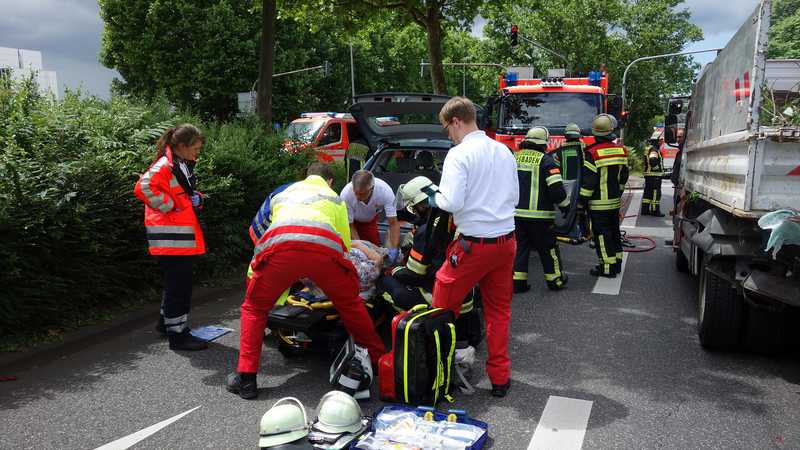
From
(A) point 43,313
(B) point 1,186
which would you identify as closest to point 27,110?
(B) point 1,186

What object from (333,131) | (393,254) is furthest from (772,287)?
(333,131)

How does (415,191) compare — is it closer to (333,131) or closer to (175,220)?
(175,220)

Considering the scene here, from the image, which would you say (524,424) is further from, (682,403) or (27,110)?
(27,110)

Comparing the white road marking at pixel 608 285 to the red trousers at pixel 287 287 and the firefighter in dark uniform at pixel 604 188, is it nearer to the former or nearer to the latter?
the firefighter in dark uniform at pixel 604 188

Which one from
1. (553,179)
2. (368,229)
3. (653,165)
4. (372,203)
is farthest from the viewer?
(653,165)

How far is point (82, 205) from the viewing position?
499cm

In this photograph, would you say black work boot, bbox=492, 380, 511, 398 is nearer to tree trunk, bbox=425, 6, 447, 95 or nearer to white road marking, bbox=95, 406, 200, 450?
white road marking, bbox=95, 406, 200, 450

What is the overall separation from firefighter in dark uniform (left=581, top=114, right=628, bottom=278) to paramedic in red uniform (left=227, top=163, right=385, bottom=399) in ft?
12.8

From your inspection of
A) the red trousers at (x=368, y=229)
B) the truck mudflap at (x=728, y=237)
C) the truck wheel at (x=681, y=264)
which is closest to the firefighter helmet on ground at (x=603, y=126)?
the truck wheel at (x=681, y=264)

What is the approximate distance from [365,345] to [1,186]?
2908 millimetres

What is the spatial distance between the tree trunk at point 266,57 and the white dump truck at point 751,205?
21.2 ft

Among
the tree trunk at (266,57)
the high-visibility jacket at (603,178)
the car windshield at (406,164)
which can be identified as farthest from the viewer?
the tree trunk at (266,57)

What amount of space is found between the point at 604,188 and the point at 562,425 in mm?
4129

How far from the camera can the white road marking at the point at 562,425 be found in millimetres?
3368
